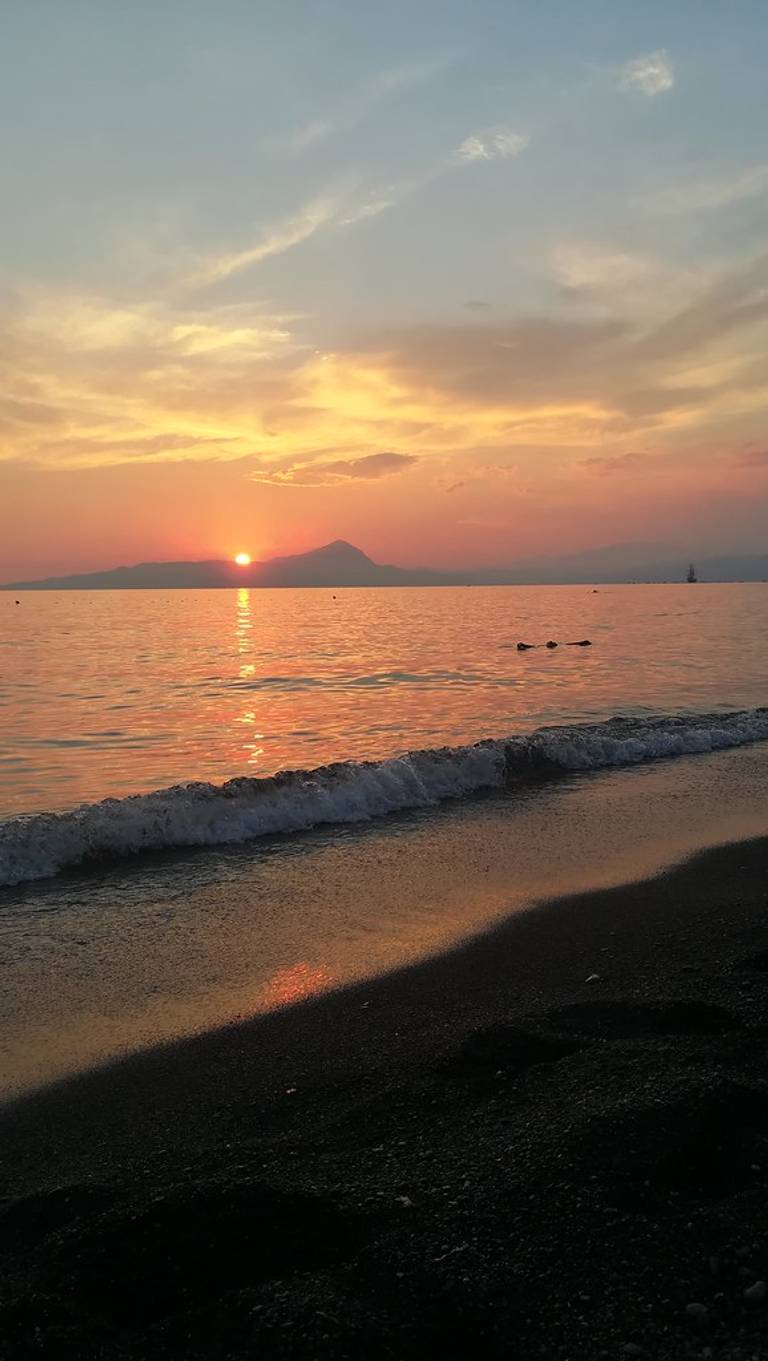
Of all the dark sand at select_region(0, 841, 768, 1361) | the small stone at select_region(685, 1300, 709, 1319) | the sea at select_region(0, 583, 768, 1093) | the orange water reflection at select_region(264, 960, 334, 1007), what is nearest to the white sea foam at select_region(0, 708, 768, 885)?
the sea at select_region(0, 583, 768, 1093)

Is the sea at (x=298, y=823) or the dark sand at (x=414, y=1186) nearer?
the dark sand at (x=414, y=1186)

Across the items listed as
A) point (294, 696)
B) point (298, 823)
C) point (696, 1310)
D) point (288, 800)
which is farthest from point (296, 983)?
point (294, 696)

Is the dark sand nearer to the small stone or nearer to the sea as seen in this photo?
the small stone

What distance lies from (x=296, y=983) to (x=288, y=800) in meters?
6.35

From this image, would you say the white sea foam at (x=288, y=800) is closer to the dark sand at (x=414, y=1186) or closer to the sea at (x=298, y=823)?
the sea at (x=298, y=823)

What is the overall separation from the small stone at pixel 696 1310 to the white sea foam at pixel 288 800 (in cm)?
937

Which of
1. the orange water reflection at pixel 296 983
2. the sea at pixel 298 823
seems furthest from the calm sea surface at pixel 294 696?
the orange water reflection at pixel 296 983

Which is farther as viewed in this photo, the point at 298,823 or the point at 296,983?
the point at 298,823

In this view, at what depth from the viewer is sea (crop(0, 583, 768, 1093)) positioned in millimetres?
7477

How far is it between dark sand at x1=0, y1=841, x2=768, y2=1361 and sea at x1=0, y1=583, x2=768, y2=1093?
1096 millimetres

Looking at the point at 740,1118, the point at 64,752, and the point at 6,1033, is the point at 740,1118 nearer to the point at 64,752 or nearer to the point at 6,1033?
the point at 6,1033

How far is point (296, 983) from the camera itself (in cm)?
725

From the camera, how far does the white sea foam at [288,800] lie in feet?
37.7

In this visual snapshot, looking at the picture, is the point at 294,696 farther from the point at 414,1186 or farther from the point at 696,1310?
the point at 696,1310
